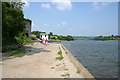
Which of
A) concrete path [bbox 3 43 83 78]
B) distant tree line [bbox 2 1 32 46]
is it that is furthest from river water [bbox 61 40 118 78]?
distant tree line [bbox 2 1 32 46]

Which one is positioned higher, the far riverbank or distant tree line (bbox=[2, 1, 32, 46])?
distant tree line (bbox=[2, 1, 32, 46])

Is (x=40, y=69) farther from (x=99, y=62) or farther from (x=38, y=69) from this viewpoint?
(x=99, y=62)

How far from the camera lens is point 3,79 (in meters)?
5.55

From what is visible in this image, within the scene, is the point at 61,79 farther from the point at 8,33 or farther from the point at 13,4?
the point at 13,4

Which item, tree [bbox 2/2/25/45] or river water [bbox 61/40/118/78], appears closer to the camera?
river water [bbox 61/40/118/78]

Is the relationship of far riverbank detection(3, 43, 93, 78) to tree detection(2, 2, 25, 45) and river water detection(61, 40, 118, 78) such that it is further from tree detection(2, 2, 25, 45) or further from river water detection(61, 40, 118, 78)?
tree detection(2, 2, 25, 45)

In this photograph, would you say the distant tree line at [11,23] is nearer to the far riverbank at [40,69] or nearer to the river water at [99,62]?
the far riverbank at [40,69]

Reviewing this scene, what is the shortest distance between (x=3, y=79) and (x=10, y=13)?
36.5ft

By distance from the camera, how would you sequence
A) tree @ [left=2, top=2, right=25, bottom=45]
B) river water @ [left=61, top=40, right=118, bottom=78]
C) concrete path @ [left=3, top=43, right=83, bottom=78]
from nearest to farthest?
1. concrete path @ [left=3, top=43, right=83, bottom=78]
2. river water @ [left=61, top=40, right=118, bottom=78]
3. tree @ [left=2, top=2, right=25, bottom=45]

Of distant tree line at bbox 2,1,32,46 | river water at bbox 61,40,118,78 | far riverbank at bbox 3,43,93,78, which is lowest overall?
river water at bbox 61,40,118,78

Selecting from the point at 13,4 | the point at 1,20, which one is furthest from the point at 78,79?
the point at 13,4

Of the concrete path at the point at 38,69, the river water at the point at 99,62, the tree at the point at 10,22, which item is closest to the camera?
the concrete path at the point at 38,69

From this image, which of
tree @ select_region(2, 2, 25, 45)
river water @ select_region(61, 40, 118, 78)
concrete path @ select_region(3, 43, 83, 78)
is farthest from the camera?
tree @ select_region(2, 2, 25, 45)

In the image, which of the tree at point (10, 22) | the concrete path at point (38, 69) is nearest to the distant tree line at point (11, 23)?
the tree at point (10, 22)
